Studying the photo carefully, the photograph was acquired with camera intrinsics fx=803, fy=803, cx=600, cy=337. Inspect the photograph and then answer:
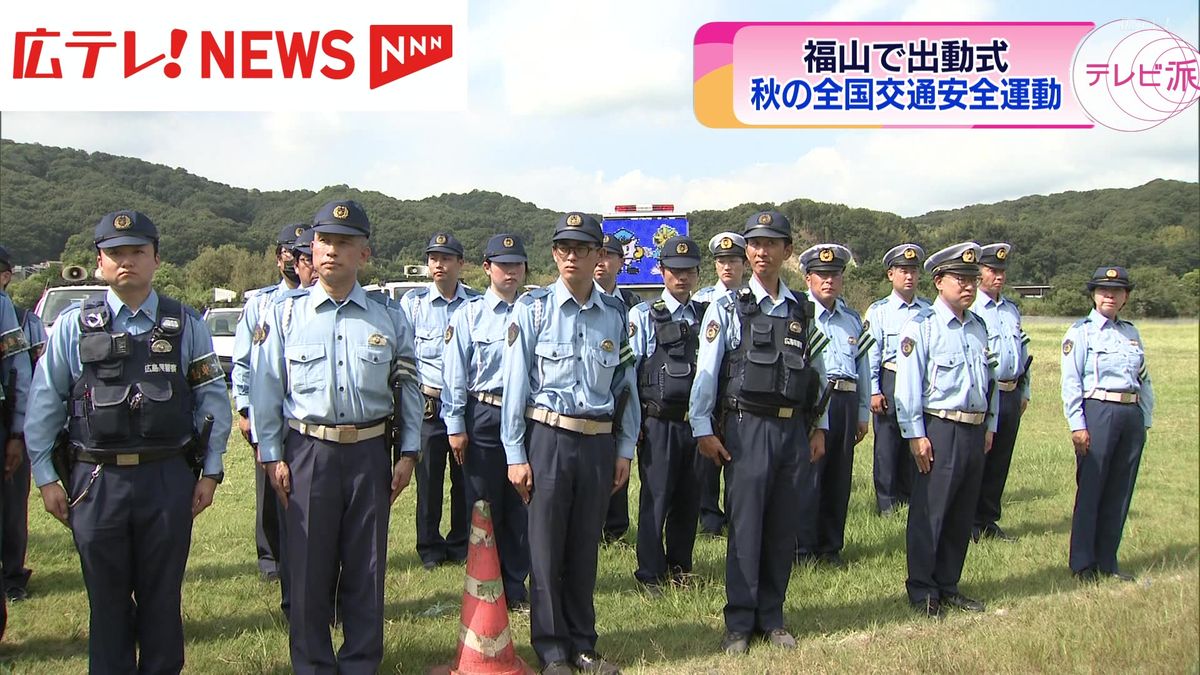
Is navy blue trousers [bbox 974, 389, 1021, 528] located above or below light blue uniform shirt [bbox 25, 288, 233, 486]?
below

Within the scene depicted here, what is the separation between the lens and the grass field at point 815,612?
3.97 meters

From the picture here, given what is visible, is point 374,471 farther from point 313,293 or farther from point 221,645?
point 221,645

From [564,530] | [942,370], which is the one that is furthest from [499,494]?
[942,370]

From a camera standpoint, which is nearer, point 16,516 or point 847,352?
point 16,516

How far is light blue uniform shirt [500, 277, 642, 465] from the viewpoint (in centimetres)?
384

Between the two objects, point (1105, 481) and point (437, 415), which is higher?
point (437, 415)

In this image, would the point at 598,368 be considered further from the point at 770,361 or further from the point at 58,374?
the point at 58,374

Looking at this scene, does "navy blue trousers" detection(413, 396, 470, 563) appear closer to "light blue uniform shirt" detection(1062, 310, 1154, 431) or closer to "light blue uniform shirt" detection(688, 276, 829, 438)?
"light blue uniform shirt" detection(688, 276, 829, 438)

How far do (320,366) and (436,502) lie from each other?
2.40 meters

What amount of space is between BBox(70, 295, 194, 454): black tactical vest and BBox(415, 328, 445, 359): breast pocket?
268 cm

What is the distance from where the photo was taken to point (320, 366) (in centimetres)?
352

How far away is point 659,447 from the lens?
523cm

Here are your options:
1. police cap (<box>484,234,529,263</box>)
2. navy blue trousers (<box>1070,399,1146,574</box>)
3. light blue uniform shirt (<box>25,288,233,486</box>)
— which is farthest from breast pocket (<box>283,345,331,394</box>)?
navy blue trousers (<box>1070,399,1146,574</box>)

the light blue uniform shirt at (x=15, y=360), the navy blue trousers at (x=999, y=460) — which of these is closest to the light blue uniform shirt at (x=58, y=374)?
the light blue uniform shirt at (x=15, y=360)
